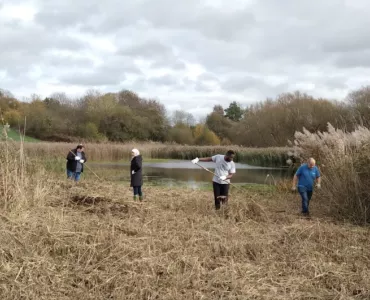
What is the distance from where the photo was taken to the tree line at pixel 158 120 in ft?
125

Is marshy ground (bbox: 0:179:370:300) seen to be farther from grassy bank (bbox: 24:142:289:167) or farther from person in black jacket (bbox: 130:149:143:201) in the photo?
grassy bank (bbox: 24:142:289:167)

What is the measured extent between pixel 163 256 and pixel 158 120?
4641 centimetres

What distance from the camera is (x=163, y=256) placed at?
5.13 metres

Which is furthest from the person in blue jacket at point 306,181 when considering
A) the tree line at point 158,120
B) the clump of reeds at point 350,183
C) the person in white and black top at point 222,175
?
the tree line at point 158,120

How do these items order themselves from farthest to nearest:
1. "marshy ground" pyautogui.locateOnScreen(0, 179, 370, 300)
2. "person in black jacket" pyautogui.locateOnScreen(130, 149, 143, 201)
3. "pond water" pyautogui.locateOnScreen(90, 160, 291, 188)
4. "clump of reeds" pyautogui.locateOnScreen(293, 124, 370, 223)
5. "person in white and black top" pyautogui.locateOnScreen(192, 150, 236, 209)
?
1. "pond water" pyautogui.locateOnScreen(90, 160, 291, 188)
2. "person in black jacket" pyautogui.locateOnScreen(130, 149, 143, 201)
3. "person in white and black top" pyautogui.locateOnScreen(192, 150, 236, 209)
4. "clump of reeds" pyautogui.locateOnScreen(293, 124, 370, 223)
5. "marshy ground" pyautogui.locateOnScreen(0, 179, 370, 300)

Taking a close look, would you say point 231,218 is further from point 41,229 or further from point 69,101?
point 69,101

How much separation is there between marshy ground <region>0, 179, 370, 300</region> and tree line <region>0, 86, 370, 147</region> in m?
29.8

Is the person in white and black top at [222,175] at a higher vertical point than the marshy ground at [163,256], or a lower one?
higher

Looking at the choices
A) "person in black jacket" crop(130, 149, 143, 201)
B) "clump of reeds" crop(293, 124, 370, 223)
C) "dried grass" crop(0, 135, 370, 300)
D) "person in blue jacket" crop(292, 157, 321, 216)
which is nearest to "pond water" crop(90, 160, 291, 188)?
"clump of reeds" crop(293, 124, 370, 223)

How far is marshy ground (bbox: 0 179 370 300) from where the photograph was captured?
A: 437 centimetres

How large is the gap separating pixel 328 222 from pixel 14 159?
6081mm

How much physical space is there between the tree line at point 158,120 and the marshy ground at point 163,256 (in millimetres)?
29836

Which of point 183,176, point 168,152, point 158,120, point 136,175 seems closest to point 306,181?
point 136,175

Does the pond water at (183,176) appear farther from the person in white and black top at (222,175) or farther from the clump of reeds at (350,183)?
the person in white and black top at (222,175)
